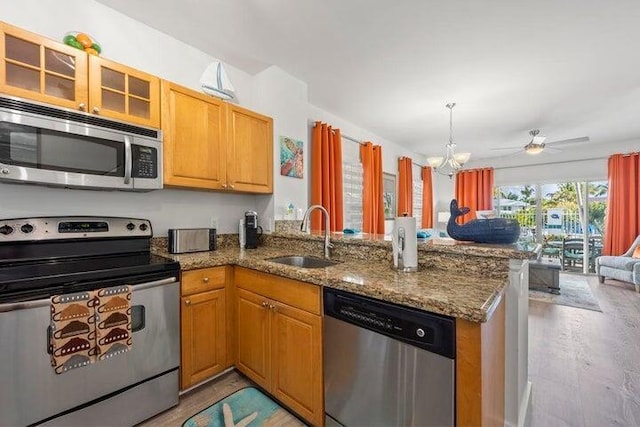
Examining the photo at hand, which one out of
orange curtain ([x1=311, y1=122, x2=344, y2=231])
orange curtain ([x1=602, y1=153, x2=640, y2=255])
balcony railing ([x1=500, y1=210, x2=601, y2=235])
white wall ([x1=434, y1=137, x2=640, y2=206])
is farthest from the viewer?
balcony railing ([x1=500, y1=210, x2=601, y2=235])

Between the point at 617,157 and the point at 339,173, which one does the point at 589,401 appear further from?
the point at 617,157

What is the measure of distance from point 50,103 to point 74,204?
2.05 feet

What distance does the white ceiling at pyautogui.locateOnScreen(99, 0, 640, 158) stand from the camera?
1891mm

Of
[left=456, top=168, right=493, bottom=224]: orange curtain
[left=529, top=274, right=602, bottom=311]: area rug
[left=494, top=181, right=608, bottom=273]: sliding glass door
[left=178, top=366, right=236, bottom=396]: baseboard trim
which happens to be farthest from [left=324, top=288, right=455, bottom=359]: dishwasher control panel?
[left=456, top=168, right=493, bottom=224]: orange curtain

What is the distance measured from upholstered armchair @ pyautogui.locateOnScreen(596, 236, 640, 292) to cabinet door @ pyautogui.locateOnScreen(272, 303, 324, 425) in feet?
17.1

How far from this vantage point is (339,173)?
3.68 metres

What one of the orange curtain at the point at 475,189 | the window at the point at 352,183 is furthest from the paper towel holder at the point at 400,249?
the orange curtain at the point at 475,189

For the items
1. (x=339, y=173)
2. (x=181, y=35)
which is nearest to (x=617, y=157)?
(x=339, y=173)

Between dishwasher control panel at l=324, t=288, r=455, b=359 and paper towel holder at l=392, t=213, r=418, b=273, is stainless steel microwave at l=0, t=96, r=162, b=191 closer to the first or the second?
dishwasher control panel at l=324, t=288, r=455, b=359

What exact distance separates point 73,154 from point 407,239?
1922 mm

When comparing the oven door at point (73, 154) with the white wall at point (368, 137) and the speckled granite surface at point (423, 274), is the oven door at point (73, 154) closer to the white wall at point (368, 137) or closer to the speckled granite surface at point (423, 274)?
the speckled granite surface at point (423, 274)

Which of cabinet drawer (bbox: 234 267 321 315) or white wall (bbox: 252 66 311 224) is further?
white wall (bbox: 252 66 311 224)

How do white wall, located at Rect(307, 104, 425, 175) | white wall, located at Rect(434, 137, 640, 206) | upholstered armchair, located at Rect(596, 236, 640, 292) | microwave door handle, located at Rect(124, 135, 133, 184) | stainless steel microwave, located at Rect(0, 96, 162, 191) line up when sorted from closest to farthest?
A: stainless steel microwave, located at Rect(0, 96, 162, 191) → microwave door handle, located at Rect(124, 135, 133, 184) → white wall, located at Rect(307, 104, 425, 175) → upholstered armchair, located at Rect(596, 236, 640, 292) → white wall, located at Rect(434, 137, 640, 206)

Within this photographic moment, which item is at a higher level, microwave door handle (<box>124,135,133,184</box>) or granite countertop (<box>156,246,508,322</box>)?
microwave door handle (<box>124,135,133,184</box>)
